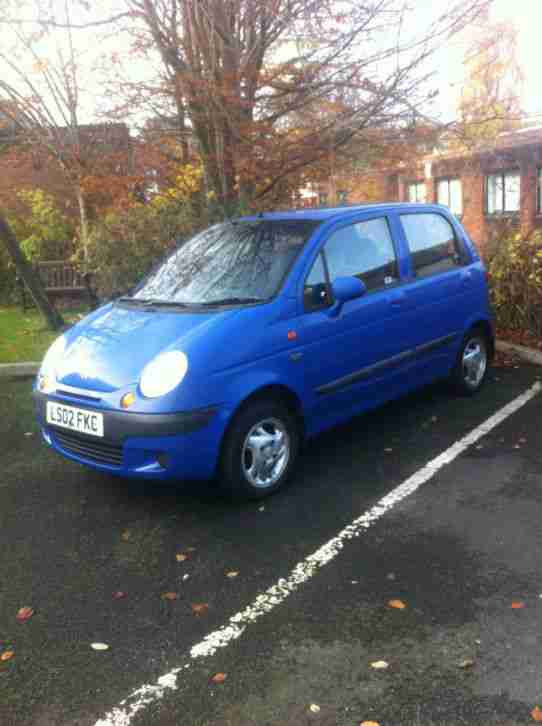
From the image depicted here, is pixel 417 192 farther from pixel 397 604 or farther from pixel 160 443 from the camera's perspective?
pixel 397 604

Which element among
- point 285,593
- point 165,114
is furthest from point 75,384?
point 165,114

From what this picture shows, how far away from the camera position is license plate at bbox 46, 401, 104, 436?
4.16 metres

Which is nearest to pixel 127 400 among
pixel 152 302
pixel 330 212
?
pixel 152 302

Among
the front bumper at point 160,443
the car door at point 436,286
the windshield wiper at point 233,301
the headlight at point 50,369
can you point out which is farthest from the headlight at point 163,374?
the car door at point 436,286

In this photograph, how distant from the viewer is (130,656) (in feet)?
9.75

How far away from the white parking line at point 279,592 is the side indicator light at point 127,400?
1.30m

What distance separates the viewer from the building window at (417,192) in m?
26.3

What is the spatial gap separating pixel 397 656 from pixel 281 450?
184 centimetres

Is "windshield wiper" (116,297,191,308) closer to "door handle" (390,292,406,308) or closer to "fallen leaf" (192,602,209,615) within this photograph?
"door handle" (390,292,406,308)

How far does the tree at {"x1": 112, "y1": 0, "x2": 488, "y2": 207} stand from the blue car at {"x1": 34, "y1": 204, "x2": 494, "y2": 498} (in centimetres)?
271

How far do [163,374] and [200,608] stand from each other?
1.35m

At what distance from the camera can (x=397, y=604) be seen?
128 inches

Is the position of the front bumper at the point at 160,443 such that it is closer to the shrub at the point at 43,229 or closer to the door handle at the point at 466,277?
the door handle at the point at 466,277

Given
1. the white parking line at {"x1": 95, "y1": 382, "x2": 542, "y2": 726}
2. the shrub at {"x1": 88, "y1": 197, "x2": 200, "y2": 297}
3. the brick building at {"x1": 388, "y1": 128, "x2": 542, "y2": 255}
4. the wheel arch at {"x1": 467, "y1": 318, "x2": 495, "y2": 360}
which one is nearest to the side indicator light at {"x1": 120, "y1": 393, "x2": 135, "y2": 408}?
the white parking line at {"x1": 95, "y1": 382, "x2": 542, "y2": 726}
